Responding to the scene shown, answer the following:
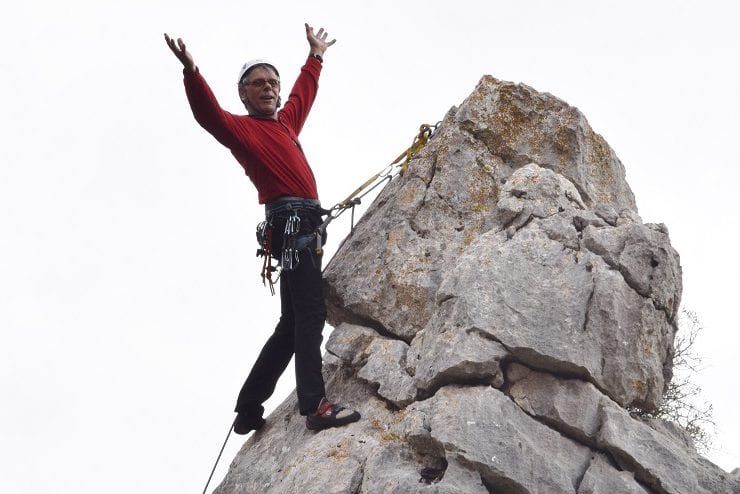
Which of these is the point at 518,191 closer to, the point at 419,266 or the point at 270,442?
the point at 419,266

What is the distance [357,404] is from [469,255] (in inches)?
69.3

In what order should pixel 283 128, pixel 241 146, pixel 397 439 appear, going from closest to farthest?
pixel 397 439, pixel 241 146, pixel 283 128

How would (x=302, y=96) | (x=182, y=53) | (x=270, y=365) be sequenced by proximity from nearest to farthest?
1. (x=182, y=53)
2. (x=270, y=365)
3. (x=302, y=96)

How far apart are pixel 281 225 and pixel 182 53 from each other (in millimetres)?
2060

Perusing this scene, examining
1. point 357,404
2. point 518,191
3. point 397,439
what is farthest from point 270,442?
point 518,191

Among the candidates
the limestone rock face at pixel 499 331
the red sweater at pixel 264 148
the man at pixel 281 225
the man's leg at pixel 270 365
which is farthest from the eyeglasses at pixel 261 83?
the man's leg at pixel 270 365

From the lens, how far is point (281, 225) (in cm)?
865

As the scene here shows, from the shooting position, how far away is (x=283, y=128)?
9055 millimetres

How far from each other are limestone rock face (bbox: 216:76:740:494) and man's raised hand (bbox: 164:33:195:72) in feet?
9.24

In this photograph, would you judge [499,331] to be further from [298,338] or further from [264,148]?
[264,148]

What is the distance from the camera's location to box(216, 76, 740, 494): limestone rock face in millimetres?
7016

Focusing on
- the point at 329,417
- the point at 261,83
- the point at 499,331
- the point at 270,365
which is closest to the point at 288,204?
the point at 261,83

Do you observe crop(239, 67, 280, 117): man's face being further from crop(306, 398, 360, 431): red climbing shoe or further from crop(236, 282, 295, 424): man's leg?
→ crop(306, 398, 360, 431): red climbing shoe

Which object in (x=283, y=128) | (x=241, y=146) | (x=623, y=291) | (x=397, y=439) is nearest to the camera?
(x=397, y=439)
